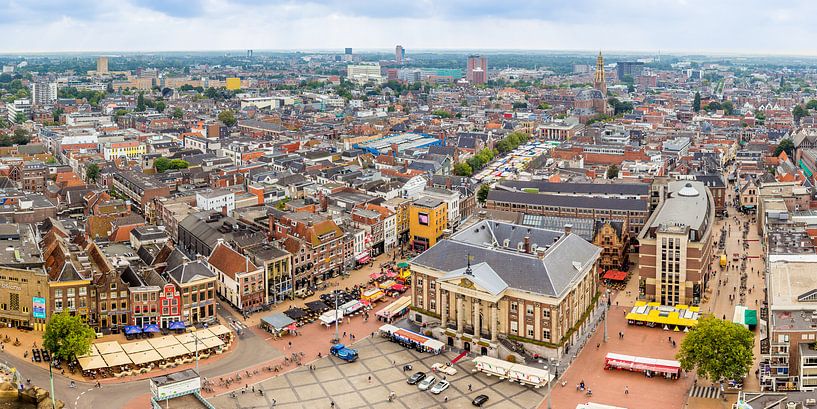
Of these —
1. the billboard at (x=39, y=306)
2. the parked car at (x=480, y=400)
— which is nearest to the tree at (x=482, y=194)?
the parked car at (x=480, y=400)

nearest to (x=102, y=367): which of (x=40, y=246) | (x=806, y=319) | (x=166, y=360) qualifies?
(x=166, y=360)

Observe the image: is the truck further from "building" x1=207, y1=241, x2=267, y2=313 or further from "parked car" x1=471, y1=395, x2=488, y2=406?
"building" x1=207, y1=241, x2=267, y2=313

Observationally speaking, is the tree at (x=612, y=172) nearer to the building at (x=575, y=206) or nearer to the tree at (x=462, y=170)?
the tree at (x=462, y=170)

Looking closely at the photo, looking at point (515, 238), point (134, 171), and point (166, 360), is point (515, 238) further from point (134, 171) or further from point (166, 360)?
point (134, 171)

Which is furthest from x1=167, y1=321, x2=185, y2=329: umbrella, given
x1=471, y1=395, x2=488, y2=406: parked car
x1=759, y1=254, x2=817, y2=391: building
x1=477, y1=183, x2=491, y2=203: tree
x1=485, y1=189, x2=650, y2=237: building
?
x1=477, y1=183, x2=491, y2=203: tree

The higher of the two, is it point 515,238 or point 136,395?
point 515,238

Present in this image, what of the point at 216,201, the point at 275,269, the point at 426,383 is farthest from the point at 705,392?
the point at 216,201
